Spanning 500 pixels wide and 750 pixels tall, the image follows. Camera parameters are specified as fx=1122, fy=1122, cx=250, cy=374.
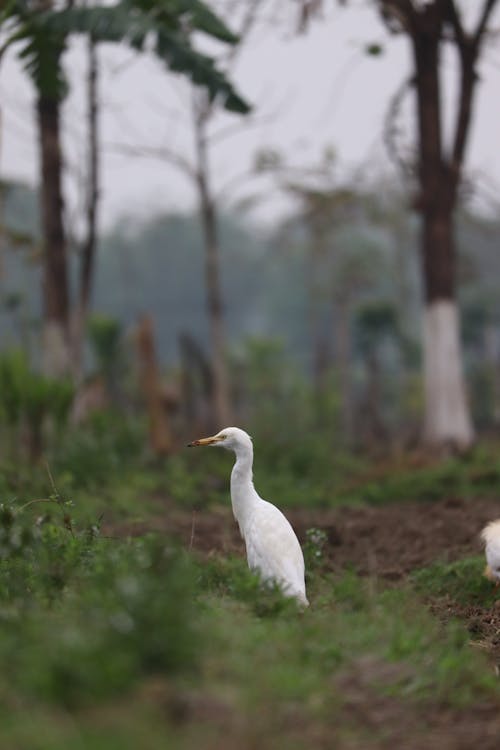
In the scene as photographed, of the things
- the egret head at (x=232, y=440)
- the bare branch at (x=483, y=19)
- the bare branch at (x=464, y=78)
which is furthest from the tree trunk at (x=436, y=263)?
the egret head at (x=232, y=440)

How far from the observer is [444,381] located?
14773mm

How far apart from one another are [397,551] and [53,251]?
24.2 feet

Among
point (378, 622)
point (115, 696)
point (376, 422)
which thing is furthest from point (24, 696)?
point (376, 422)

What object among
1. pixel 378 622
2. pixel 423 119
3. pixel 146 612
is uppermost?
pixel 423 119

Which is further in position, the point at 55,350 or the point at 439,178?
the point at 439,178

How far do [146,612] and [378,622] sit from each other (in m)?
1.28

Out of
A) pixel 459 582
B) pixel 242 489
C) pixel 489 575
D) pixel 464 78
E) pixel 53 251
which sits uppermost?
pixel 464 78

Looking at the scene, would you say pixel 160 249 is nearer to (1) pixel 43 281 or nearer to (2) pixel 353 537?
(1) pixel 43 281

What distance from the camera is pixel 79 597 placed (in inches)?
172

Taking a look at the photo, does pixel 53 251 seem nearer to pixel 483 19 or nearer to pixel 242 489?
pixel 483 19

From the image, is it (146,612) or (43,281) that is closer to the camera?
(146,612)

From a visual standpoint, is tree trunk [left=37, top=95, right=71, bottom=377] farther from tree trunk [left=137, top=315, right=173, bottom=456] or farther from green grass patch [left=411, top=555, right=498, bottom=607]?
green grass patch [left=411, top=555, right=498, bottom=607]

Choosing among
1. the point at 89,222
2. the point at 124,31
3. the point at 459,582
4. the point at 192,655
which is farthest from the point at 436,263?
the point at 192,655

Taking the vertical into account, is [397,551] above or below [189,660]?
below
